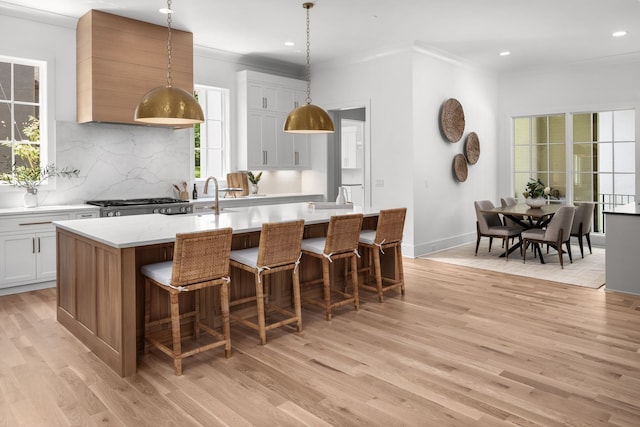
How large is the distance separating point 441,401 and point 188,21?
4982 millimetres

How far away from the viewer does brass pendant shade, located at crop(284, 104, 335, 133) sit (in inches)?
173

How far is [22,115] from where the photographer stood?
5.51 metres

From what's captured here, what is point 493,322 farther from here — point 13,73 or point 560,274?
point 13,73

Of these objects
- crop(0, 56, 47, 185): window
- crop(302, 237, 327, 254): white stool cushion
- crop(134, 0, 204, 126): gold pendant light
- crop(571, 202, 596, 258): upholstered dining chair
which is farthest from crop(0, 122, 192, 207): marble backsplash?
crop(571, 202, 596, 258): upholstered dining chair

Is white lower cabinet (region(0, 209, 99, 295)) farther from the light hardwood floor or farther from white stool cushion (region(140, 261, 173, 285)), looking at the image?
white stool cushion (region(140, 261, 173, 285))

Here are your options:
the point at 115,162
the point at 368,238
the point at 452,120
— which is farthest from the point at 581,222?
the point at 115,162

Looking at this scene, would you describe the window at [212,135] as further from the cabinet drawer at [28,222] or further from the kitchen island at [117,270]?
the kitchen island at [117,270]

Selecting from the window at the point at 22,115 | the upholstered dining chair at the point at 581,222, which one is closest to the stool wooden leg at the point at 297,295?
the window at the point at 22,115

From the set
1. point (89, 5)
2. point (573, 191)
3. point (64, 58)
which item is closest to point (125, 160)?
point (64, 58)

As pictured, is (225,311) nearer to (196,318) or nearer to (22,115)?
(196,318)

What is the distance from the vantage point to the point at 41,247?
5.05 metres

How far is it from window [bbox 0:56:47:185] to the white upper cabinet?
2.66m

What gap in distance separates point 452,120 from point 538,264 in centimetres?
256

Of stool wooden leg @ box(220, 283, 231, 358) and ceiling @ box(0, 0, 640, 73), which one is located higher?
ceiling @ box(0, 0, 640, 73)
